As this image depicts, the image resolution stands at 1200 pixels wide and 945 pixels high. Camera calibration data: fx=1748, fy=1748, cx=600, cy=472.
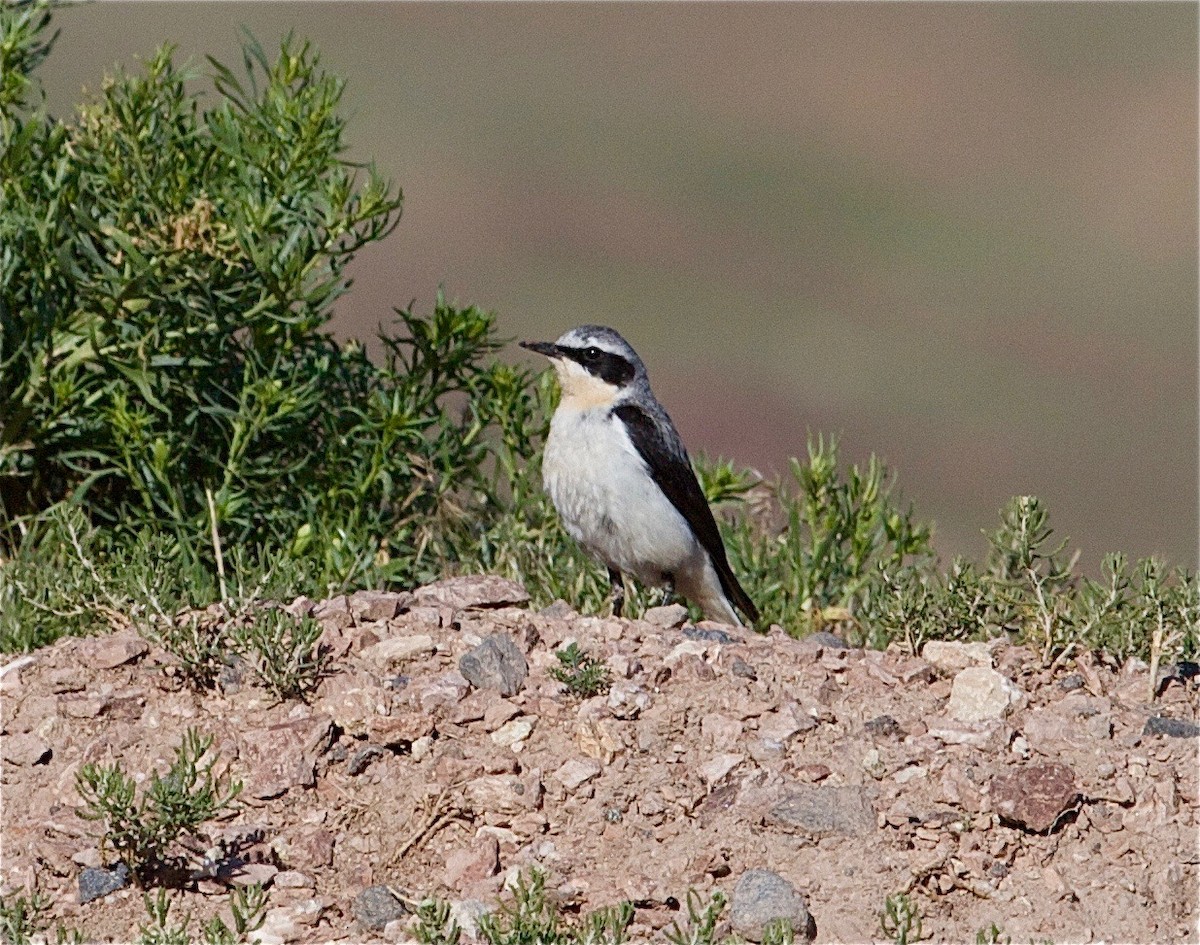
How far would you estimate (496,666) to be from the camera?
231 inches

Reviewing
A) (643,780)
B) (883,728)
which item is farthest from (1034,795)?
(643,780)

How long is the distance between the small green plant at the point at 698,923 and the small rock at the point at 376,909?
2.59 ft

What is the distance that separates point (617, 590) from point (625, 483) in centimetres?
53

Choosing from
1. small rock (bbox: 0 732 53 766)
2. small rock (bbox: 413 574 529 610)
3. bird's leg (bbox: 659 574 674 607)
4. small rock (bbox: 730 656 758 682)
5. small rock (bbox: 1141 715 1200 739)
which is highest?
bird's leg (bbox: 659 574 674 607)

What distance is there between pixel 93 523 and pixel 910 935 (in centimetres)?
462

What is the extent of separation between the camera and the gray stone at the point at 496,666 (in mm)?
5836

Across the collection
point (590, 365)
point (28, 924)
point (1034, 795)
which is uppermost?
point (590, 365)

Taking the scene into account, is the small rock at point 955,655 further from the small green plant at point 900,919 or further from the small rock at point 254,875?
the small rock at point 254,875

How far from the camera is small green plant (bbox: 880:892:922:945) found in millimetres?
4930

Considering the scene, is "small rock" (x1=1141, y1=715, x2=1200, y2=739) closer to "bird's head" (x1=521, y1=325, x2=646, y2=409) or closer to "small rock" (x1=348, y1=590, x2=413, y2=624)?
"small rock" (x1=348, y1=590, x2=413, y2=624)

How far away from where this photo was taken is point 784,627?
26.4 feet

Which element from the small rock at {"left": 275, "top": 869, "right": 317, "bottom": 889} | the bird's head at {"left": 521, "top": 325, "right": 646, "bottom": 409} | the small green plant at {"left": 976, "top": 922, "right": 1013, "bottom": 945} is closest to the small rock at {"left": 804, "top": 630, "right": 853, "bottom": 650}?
the small green plant at {"left": 976, "top": 922, "right": 1013, "bottom": 945}

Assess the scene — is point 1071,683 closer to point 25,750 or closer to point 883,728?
point 883,728

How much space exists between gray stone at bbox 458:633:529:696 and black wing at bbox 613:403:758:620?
2652 mm
